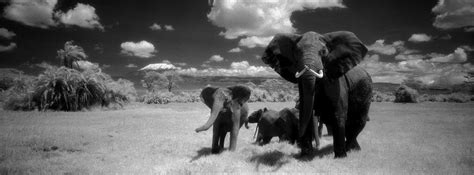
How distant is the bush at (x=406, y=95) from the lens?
38.1 metres

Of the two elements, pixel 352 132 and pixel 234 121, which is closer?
pixel 234 121

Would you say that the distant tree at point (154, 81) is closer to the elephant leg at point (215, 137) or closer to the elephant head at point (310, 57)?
the elephant leg at point (215, 137)

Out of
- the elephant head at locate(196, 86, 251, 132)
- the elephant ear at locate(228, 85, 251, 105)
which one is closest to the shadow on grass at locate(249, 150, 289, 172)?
the elephant head at locate(196, 86, 251, 132)

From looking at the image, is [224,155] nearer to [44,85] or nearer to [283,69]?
[283,69]

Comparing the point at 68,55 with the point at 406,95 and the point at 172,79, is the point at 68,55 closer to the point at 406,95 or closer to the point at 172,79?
the point at 406,95

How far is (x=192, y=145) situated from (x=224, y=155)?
2495 mm

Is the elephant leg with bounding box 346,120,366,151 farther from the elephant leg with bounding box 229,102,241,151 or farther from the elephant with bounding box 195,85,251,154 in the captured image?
the elephant leg with bounding box 229,102,241,151

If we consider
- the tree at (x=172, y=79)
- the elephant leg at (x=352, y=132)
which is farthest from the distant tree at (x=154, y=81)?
the elephant leg at (x=352, y=132)

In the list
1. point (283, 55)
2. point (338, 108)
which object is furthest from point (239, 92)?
point (338, 108)

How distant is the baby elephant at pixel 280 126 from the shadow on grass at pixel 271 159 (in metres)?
2.39

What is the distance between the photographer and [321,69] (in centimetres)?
619

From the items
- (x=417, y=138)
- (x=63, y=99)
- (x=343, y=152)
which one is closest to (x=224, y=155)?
(x=343, y=152)

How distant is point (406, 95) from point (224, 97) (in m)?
39.1

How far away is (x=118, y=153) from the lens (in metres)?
8.13
